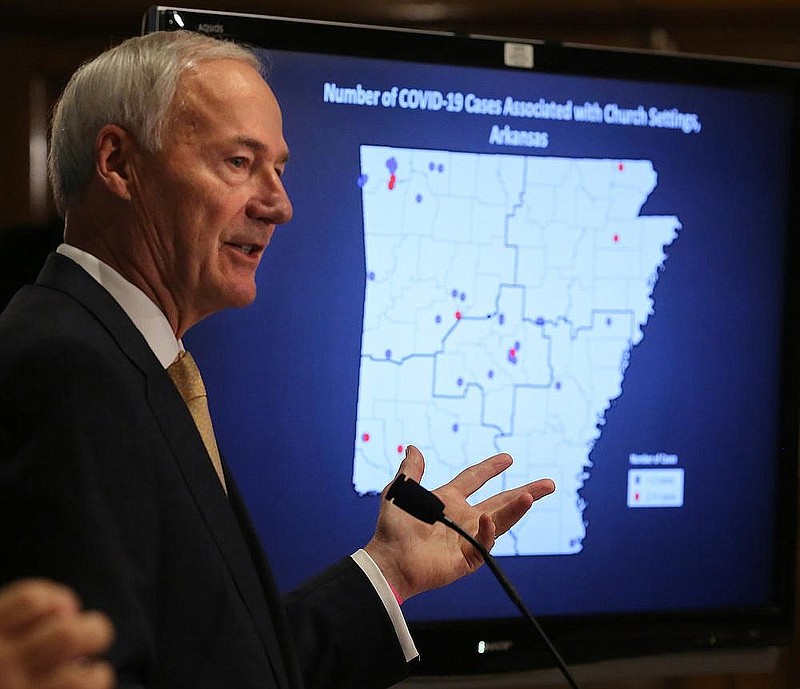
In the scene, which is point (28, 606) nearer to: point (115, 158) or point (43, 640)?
point (43, 640)

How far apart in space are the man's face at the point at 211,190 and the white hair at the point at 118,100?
0.07 feet

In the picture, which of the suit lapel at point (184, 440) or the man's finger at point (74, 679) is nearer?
the man's finger at point (74, 679)

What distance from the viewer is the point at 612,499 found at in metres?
2.33

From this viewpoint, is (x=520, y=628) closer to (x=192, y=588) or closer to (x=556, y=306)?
(x=556, y=306)

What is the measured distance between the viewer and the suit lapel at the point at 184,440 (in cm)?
137

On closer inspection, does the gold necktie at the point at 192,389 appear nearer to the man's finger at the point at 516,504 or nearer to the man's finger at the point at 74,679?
A: the man's finger at the point at 516,504

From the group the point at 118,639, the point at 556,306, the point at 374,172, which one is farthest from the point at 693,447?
the point at 118,639

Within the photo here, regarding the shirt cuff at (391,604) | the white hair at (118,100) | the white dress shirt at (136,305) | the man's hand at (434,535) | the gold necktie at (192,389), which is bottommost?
the shirt cuff at (391,604)

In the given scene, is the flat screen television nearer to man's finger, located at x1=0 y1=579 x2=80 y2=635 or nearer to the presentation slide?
the presentation slide

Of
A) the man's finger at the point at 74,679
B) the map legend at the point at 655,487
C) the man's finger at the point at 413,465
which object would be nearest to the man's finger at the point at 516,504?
the man's finger at the point at 413,465

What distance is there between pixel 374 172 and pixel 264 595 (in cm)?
94

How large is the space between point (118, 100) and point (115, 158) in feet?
0.24

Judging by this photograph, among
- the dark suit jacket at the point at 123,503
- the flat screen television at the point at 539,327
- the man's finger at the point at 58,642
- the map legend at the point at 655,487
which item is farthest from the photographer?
the map legend at the point at 655,487

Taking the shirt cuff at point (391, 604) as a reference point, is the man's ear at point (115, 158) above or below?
above
